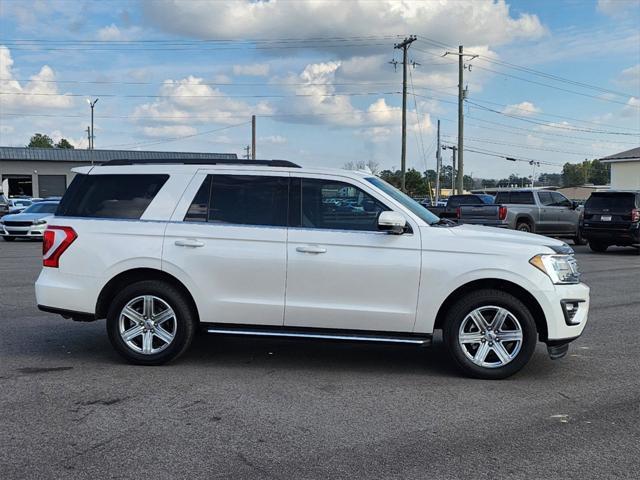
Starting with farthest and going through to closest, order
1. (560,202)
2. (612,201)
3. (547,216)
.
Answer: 1. (560,202)
2. (547,216)
3. (612,201)

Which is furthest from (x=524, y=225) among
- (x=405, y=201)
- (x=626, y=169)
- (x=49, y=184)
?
(x=49, y=184)

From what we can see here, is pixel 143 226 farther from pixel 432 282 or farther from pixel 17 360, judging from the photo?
pixel 432 282

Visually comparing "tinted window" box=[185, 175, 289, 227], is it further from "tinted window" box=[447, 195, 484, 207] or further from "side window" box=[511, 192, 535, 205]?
"tinted window" box=[447, 195, 484, 207]

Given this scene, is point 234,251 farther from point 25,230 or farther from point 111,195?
point 25,230

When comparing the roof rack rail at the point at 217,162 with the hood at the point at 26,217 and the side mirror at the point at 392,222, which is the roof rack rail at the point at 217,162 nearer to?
the side mirror at the point at 392,222

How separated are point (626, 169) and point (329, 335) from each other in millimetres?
42098

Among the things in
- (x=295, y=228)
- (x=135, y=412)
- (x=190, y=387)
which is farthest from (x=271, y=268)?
(x=135, y=412)

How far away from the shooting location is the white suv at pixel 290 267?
5.81 m

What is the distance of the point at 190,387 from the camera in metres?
5.59

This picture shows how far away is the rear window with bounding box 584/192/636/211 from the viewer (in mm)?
18781

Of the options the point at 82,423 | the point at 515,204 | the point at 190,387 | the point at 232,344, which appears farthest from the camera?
the point at 515,204

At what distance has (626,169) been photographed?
42.5 meters

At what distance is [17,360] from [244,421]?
9.60ft

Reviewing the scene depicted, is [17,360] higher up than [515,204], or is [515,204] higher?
[515,204]
